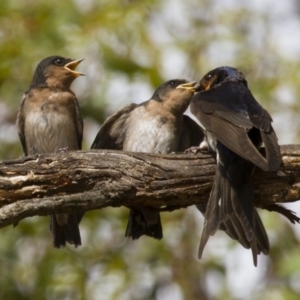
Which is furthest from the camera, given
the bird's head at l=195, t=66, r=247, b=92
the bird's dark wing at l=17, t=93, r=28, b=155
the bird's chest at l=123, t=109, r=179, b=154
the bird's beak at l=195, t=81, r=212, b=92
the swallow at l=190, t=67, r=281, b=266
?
the bird's dark wing at l=17, t=93, r=28, b=155

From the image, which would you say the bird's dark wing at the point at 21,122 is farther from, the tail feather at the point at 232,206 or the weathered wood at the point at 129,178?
the tail feather at the point at 232,206

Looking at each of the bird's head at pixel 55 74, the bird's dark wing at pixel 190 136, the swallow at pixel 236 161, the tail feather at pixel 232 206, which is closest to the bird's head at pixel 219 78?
the bird's dark wing at pixel 190 136

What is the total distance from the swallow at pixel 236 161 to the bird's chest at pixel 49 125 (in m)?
1.46

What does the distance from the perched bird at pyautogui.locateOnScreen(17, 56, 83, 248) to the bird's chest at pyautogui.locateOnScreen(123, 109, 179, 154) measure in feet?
1.45

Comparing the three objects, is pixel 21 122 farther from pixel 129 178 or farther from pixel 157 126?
pixel 129 178

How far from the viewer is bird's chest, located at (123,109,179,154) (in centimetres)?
692

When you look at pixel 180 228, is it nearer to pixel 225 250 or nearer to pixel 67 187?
pixel 225 250

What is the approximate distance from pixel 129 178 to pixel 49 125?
1.63 metres

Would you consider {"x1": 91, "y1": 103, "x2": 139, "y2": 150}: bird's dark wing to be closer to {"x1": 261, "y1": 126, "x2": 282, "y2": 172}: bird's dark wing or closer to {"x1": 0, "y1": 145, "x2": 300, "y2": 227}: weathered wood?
{"x1": 0, "y1": 145, "x2": 300, "y2": 227}: weathered wood

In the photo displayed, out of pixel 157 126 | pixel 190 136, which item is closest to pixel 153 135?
pixel 157 126

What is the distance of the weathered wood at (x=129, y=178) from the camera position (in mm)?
5465

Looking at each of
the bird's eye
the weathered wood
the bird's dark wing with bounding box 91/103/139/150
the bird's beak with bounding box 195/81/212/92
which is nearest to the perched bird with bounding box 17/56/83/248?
the bird's eye

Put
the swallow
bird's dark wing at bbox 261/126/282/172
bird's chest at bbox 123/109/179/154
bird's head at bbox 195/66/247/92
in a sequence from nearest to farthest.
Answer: bird's dark wing at bbox 261/126/282/172 < the swallow < bird's head at bbox 195/66/247/92 < bird's chest at bbox 123/109/179/154

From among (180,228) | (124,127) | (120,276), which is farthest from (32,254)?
(124,127)
